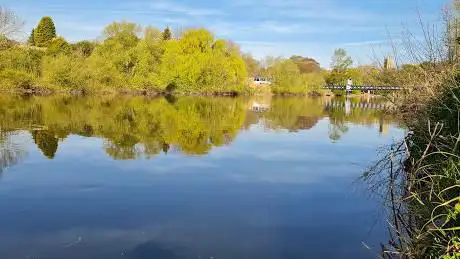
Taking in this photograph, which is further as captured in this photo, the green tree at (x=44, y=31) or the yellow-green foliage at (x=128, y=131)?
the green tree at (x=44, y=31)

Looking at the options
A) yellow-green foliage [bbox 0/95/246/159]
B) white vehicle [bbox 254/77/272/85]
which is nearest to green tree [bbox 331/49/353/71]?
white vehicle [bbox 254/77/272/85]

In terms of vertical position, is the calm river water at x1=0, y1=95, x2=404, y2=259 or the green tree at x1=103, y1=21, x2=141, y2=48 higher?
the green tree at x1=103, y1=21, x2=141, y2=48

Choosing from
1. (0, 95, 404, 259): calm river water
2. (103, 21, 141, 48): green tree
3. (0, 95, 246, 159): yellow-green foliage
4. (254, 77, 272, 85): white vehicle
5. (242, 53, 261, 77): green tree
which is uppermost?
(103, 21, 141, 48): green tree

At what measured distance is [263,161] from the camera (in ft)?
39.9

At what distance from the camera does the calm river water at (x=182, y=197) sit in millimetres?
5855

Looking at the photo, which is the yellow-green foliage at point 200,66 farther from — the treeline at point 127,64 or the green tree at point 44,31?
the green tree at point 44,31

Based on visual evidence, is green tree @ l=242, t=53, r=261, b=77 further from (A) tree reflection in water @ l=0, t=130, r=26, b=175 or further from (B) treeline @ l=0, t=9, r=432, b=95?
(A) tree reflection in water @ l=0, t=130, r=26, b=175

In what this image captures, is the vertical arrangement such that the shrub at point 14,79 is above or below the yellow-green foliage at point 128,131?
above

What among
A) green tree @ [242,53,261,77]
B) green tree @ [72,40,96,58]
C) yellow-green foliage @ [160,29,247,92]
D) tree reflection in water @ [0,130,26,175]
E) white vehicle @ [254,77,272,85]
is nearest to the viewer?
tree reflection in water @ [0,130,26,175]

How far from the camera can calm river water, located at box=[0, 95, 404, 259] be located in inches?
231

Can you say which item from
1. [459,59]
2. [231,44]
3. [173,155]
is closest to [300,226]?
[459,59]

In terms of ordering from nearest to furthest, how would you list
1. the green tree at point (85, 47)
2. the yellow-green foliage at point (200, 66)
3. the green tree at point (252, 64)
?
1. the yellow-green foliage at point (200, 66)
2. the green tree at point (85, 47)
3. the green tree at point (252, 64)

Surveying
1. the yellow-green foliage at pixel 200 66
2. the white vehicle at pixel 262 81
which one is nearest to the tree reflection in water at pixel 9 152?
the yellow-green foliage at pixel 200 66

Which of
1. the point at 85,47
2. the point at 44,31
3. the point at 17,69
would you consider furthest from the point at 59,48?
the point at 44,31
